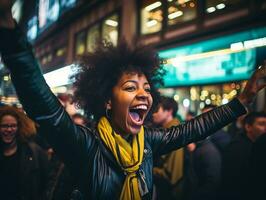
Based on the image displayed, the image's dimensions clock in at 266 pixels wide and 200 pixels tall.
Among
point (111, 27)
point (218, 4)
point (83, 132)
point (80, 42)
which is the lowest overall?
point (83, 132)

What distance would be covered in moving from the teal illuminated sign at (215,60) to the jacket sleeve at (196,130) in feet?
13.2

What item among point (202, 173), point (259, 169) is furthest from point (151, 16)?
point (259, 169)

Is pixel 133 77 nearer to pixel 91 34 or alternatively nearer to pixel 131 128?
pixel 131 128

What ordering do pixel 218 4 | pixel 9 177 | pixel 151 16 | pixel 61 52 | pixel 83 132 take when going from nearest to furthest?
pixel 83 132, pixel 9 177, pixel 218 4, pixel 151 16, pixel 61 52

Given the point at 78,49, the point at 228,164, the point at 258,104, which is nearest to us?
the point at 228,164

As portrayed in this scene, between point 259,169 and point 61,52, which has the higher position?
point 61,52

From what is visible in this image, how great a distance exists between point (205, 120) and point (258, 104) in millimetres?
4870

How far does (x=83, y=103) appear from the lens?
225 centimetres

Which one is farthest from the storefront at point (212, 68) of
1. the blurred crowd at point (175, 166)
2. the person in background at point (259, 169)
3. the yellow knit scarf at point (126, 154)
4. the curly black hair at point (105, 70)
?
the yellow knit scarf at point (126, 154)

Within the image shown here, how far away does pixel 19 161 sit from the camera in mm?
3508

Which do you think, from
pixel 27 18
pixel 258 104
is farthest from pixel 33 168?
pixel 258 104

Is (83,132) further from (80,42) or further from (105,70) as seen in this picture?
(80,42)

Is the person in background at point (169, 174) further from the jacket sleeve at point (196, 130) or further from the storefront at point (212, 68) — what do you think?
the storefront at point (212, 68)

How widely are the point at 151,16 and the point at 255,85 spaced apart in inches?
338
